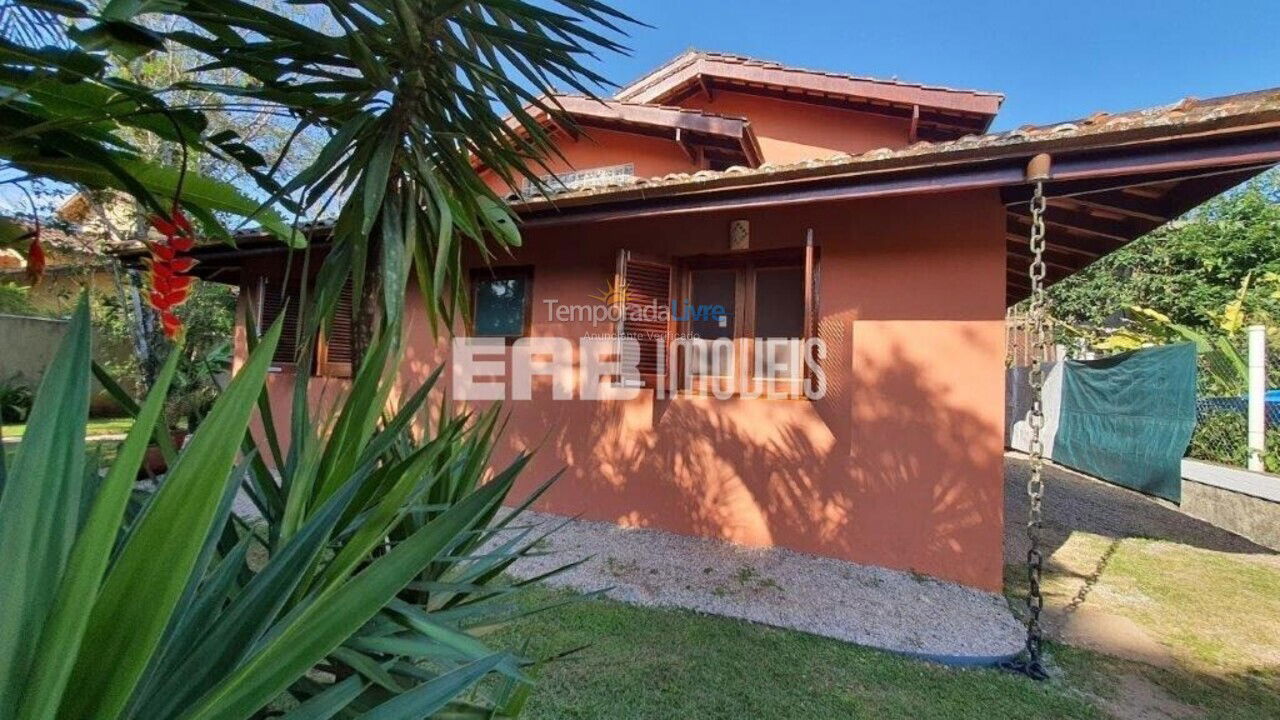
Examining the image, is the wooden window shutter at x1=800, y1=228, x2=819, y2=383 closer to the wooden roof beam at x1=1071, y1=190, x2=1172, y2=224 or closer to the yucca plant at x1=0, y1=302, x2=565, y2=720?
the wooden roof beam at x1=1071, y1=190, x2=1172, y2=224

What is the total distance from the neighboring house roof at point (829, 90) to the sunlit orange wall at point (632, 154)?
0.82 meters

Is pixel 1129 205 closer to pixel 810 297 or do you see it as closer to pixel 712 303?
pixel 810 297

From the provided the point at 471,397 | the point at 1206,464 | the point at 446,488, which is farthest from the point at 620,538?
Answer: the point at 1206,464

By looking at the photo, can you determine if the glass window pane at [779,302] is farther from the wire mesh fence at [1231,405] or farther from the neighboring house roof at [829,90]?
the neighboring house roof at [829,90]

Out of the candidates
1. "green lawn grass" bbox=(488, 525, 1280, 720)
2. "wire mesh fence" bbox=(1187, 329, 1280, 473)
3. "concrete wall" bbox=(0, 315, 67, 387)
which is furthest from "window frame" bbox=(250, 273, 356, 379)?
"wire mesh fence" bbox=(1187, 329, 1280, 473)

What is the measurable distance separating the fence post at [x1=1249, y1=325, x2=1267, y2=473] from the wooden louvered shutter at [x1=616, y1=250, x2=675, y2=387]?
28.6 feet

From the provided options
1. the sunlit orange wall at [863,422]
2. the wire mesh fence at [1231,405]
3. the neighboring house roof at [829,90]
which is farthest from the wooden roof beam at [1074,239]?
the neighboring house roof at [829,90]

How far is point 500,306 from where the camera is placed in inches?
319

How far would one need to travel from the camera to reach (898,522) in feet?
19.2

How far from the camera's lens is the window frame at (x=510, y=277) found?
7840 millimetres

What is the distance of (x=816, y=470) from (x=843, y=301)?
1.91 m

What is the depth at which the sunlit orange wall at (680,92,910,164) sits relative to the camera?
9.91 m

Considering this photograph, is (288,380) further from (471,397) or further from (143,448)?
(143,448)

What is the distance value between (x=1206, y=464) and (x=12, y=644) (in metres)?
13.4
